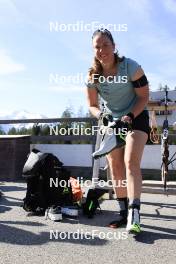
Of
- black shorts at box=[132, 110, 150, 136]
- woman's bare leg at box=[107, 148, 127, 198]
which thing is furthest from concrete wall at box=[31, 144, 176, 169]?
black shorts at box=[132, 110, 150, 136]

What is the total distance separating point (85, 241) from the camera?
398 cm

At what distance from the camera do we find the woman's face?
448 centimetres

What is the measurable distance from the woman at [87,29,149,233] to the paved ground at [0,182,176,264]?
28 centimetres

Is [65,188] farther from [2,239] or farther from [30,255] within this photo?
[30,255]

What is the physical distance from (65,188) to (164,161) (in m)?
2.28

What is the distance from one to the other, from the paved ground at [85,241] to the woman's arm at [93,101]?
1162 millimetres

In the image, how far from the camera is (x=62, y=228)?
177 inches

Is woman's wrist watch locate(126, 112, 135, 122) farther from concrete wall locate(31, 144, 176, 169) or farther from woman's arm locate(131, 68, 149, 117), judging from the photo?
concrete wall locate(31, 144, 176, 169)

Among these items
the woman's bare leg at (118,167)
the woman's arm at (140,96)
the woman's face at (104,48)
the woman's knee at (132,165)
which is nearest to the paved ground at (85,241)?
the woman's bare leg at (118,167)

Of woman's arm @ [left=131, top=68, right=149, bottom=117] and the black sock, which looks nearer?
the black sock

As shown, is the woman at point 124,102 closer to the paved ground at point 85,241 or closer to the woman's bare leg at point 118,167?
the woman's bare leg at point 118,167

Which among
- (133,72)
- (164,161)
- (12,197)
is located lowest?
(12,197)

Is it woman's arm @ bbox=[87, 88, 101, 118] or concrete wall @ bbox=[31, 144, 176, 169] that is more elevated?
woman's arm @ bbox=[87, 88, 101, 118]

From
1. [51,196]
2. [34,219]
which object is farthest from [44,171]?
[34,219]
